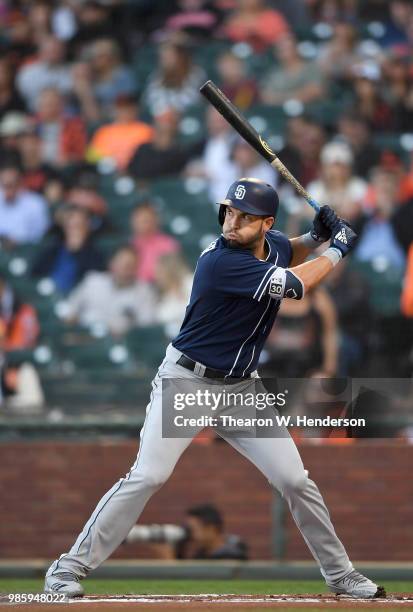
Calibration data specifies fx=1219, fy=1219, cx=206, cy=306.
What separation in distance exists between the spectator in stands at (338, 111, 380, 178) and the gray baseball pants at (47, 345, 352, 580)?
5.75 metres

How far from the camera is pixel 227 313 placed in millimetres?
5371

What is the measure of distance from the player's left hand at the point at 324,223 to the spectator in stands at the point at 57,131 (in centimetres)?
624

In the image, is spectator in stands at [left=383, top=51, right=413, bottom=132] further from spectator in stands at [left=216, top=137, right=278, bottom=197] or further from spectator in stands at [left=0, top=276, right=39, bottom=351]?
spectator in stands at [left=0, top=276, right=39, bottom=351]

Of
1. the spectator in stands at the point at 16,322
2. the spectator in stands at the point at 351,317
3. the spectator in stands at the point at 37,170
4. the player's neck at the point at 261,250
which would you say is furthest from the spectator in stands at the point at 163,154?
the player's neck at the point at 261,250

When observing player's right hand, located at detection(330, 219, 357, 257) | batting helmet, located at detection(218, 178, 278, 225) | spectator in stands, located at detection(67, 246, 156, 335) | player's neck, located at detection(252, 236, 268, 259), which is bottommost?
spectator in stands, located at detection(67, 246, 156, 335)

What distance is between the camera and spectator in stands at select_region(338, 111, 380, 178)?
10.7 m

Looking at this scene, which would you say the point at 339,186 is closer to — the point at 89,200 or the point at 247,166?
the point at 247,166

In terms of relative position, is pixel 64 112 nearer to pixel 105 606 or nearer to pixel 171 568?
pixel 171 568

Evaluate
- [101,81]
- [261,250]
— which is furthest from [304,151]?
[261,250]

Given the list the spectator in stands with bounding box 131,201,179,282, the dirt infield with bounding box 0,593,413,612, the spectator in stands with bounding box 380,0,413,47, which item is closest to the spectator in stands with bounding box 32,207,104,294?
the spectator in stands with bounding box 131,201,179,282

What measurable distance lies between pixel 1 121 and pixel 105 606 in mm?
8122

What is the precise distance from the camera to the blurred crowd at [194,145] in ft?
31.7

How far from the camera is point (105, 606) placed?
5016 mm

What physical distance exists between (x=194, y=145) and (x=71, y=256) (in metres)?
1.68
